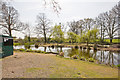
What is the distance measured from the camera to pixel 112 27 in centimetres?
2492

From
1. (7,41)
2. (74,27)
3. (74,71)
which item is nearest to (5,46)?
(7,41)

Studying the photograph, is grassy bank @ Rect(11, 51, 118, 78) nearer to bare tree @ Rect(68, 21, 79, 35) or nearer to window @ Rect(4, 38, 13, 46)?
window @ Rect(4, 38, 13, 46)

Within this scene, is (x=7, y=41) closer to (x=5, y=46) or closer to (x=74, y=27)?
(x=5, y=46)

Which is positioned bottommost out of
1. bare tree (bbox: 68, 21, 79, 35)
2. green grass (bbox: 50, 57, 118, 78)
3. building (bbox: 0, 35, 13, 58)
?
green grass (bbox: 50, 57, 118, 78)

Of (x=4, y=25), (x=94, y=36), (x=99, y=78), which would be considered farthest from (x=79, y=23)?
(x=99, y=78)

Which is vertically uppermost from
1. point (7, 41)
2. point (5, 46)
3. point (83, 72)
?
point (7, 41)

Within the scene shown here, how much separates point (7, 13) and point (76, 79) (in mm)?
20484

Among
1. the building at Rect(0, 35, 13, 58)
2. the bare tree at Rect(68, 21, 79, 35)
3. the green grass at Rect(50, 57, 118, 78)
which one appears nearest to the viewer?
the green grass at Rect(50, 57, 118, 78)

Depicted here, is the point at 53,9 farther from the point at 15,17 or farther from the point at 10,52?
the point at 15,17

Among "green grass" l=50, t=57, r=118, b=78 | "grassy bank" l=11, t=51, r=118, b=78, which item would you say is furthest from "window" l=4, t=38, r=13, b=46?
"green grass" l=50, t=57, r=118, b=78

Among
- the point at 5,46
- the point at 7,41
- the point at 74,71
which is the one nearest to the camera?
the point at 74,71

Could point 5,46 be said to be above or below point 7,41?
below

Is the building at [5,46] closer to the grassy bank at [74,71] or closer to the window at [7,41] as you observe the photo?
the window at [7,41]

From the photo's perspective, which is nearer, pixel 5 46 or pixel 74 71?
pixel 74 71
